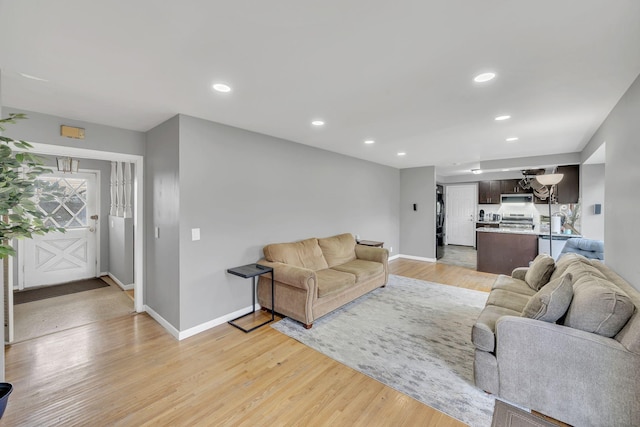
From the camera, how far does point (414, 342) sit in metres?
2.86

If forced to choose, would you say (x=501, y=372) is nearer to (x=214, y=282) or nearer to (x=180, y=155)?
(x=214, y=282)

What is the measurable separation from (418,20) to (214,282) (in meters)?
3.16

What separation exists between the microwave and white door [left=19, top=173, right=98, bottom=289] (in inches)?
417

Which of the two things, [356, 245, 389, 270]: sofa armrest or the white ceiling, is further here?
[356, 245, 389, 270]: sofa armrest

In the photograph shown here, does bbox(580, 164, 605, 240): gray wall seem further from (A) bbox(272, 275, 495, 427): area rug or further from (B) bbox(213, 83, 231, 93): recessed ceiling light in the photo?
(B) bbox(213, 83, 231, 93): recessed ceiling light

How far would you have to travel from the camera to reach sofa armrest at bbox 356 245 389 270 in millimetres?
4613

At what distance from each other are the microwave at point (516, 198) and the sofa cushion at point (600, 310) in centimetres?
726

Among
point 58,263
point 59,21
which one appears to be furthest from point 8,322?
point 59,21

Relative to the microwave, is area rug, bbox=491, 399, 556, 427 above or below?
below

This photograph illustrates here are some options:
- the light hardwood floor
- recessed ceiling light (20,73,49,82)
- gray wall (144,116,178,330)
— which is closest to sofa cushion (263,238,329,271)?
the light hardwood floor

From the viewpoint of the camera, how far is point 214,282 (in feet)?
10.5

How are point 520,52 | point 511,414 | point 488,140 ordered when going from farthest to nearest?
point 488,140 < point 511,414 < point 520,52

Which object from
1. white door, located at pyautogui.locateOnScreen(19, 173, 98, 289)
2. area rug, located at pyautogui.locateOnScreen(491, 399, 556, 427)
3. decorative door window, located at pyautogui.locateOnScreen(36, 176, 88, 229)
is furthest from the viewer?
decorative door window, located at pyautogui.locateOnScreen(36, 176, 88, 229)

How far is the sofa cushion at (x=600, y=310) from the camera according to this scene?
1.72 meters
